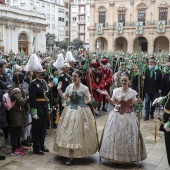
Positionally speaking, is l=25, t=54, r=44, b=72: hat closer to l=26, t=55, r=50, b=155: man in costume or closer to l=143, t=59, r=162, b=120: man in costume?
l=26, t=55, r=50, b=155: man in costume

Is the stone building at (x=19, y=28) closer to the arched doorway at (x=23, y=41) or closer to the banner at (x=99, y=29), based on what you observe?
the arched doorway at (x=23, y=41)

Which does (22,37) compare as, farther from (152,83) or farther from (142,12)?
(152,83)

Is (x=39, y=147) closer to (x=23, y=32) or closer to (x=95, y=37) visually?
(x=23, y=32)

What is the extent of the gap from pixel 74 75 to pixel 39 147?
161 centimetres

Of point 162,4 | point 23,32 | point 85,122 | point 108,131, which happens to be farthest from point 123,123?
point 162,4

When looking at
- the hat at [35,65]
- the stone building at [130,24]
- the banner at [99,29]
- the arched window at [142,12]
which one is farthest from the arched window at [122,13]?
the hat at [35,65]

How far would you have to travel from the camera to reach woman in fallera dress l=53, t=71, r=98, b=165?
15.5 ft

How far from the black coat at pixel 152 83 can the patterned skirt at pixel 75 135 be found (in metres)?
3.83

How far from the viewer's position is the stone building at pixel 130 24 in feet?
128

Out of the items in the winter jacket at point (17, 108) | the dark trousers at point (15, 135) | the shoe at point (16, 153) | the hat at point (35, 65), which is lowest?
the shoe at point (16, 153)

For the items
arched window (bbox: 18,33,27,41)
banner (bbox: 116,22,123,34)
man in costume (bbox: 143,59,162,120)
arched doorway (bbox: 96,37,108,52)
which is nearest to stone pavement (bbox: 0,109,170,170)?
man in costume (bbox: 143,59,162,120)

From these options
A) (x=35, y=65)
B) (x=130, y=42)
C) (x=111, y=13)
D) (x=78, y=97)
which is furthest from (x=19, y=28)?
(x=78, y=97)

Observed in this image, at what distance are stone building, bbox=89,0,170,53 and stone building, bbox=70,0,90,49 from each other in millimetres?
18640

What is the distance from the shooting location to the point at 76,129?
4715 mm
